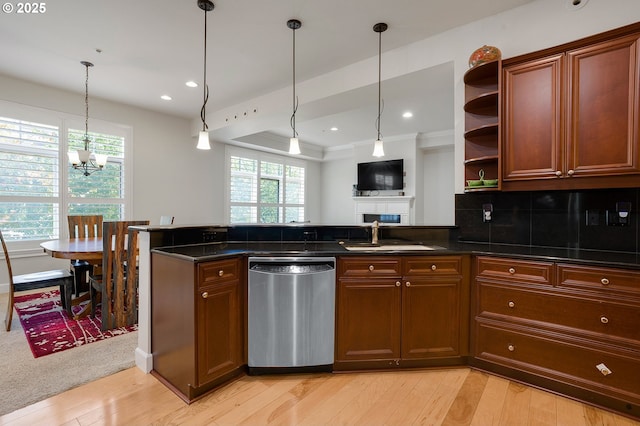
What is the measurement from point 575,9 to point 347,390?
330cm

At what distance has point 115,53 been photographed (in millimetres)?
3264

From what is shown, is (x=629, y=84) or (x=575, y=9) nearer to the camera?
(x=629, y=84)

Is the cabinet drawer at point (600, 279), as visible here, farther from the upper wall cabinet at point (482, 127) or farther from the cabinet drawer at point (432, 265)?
the upper wall cabinet at point (482, 127)

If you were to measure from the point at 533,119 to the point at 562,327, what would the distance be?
5.00ft

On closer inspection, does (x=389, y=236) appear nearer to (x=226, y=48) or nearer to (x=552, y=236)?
(x=552, y=236)

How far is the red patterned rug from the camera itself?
2.61m

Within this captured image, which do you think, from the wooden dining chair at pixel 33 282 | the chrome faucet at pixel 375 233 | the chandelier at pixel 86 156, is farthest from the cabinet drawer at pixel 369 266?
the chandelier at pixel 86 156

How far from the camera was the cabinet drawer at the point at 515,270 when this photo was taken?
1.98m

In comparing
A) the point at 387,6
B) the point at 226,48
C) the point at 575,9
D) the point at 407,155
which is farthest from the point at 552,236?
the point at 407,155

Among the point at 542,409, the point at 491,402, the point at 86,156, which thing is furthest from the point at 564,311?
the point at 86,156

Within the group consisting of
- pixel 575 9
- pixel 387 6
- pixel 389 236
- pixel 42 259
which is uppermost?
pixel 387 6

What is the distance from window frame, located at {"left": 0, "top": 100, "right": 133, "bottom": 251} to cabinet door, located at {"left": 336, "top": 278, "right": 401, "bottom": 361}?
14.9 ft

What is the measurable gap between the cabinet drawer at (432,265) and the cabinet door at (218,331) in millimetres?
1294

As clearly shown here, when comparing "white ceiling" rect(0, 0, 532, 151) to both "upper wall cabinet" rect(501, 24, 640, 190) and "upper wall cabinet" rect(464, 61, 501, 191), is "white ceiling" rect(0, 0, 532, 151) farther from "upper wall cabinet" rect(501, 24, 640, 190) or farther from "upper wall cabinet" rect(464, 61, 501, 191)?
"upper wall cabinet" rect(501, 24, 640, 190)
